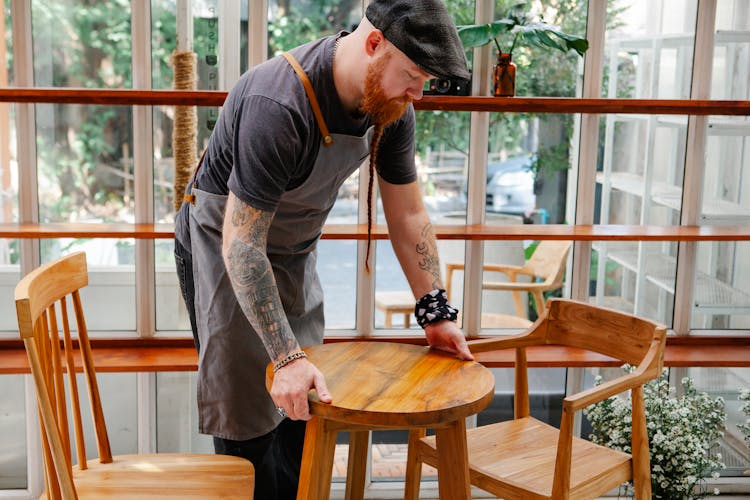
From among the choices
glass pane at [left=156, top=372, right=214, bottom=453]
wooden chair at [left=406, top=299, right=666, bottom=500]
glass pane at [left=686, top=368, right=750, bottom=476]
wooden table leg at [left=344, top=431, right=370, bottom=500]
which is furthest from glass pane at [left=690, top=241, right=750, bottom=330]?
glass pane at [left=156, top=372, right=214, bottom=453]

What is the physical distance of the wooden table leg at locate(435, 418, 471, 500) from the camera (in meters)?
1.97

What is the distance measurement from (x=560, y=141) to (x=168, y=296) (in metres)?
1.56

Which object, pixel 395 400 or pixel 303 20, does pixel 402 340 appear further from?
pixel 395 400

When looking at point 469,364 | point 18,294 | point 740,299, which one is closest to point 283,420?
point 469,364

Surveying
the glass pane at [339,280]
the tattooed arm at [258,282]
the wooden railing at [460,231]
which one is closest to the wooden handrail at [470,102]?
the wooden railing at [460,231]

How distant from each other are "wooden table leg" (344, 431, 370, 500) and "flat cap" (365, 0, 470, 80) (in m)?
0.98

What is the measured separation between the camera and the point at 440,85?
306cm

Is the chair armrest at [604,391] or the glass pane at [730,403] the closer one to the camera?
the chair armrest at [604,391]

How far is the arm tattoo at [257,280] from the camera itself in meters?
1.85

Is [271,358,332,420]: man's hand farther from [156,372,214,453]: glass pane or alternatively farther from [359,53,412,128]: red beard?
[156,372,214,453]: glass pane

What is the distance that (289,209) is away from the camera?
7.04 feet

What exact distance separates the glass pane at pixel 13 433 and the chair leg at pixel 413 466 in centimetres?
157

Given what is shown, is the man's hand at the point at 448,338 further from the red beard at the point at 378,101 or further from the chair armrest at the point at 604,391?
the red beard at the point at 378,101

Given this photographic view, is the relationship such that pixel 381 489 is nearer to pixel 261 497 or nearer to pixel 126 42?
pixel 261 497
